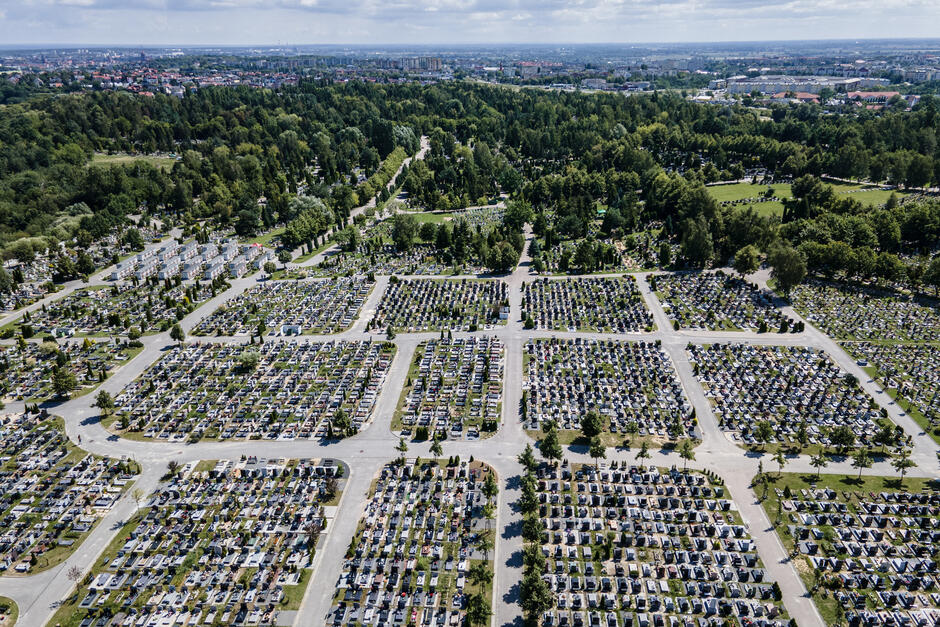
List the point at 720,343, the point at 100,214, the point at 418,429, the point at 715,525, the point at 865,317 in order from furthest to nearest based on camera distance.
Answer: the point at 100,214 → the point at 865,317 → the point at 720,343 → the point at 418,429 → the point at 715,525

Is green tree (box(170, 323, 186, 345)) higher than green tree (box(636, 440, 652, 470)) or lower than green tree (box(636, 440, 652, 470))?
higher

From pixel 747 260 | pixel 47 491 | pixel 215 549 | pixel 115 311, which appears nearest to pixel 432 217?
pixel 115 311

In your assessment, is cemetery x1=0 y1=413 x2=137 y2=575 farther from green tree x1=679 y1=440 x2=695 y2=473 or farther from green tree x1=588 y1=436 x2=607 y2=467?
green tree x1=679 y1=440 x2=695 y2=473

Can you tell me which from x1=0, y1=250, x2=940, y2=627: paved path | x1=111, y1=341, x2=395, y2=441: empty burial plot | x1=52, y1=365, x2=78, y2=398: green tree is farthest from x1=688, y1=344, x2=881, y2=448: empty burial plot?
x1=52, y1=365, x2=78, y2=398: green tree

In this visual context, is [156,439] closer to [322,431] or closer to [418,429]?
[322,431]

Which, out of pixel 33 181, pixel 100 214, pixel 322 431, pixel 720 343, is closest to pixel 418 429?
pixel 322 431

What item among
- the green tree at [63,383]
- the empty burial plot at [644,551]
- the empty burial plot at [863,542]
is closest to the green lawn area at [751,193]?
the empty burial plot at [863,542]

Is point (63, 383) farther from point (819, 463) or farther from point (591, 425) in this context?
point (819, 463)
